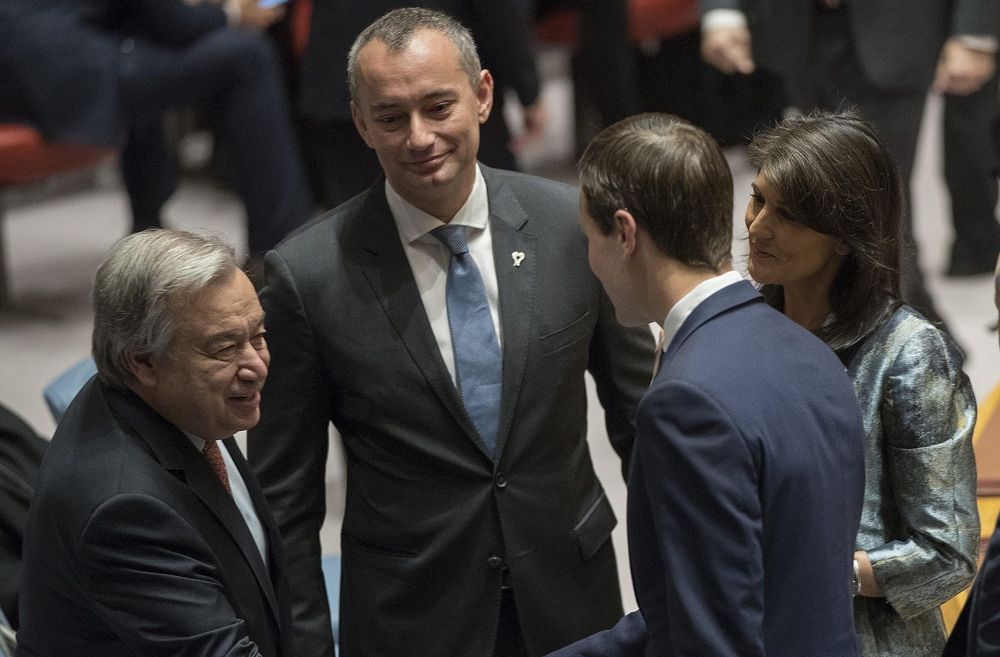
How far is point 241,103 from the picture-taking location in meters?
5.55

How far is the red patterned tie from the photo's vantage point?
7.65ft

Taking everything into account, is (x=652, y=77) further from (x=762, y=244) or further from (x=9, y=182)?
(x=762, y=244)

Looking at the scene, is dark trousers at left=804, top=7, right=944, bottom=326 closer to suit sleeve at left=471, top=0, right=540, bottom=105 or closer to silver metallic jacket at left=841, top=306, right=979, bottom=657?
suit sleeve at left=471, top=0, right=540, bottom=105

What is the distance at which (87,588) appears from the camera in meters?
2.12

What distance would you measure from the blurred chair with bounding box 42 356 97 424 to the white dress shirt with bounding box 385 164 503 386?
99 centimetres

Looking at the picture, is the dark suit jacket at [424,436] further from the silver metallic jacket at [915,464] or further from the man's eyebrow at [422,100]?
the silver metallic jacket at [915,464]

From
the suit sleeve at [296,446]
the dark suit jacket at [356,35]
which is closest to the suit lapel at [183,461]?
the suit sleeve at [296,446]

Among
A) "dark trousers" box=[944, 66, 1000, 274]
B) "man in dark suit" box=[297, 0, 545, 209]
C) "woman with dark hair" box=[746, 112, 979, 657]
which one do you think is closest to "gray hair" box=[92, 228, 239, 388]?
"woman with dark hair" box=[746, 112, 979, 657]

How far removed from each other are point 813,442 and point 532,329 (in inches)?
32.0

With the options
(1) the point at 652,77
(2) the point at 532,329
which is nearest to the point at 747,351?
(2) the point at 532,329

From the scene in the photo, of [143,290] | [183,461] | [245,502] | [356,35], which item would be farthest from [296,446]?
[356,35]

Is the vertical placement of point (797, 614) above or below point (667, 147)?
below

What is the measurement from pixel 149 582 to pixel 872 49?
9.91 feet

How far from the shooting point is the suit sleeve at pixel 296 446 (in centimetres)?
254
